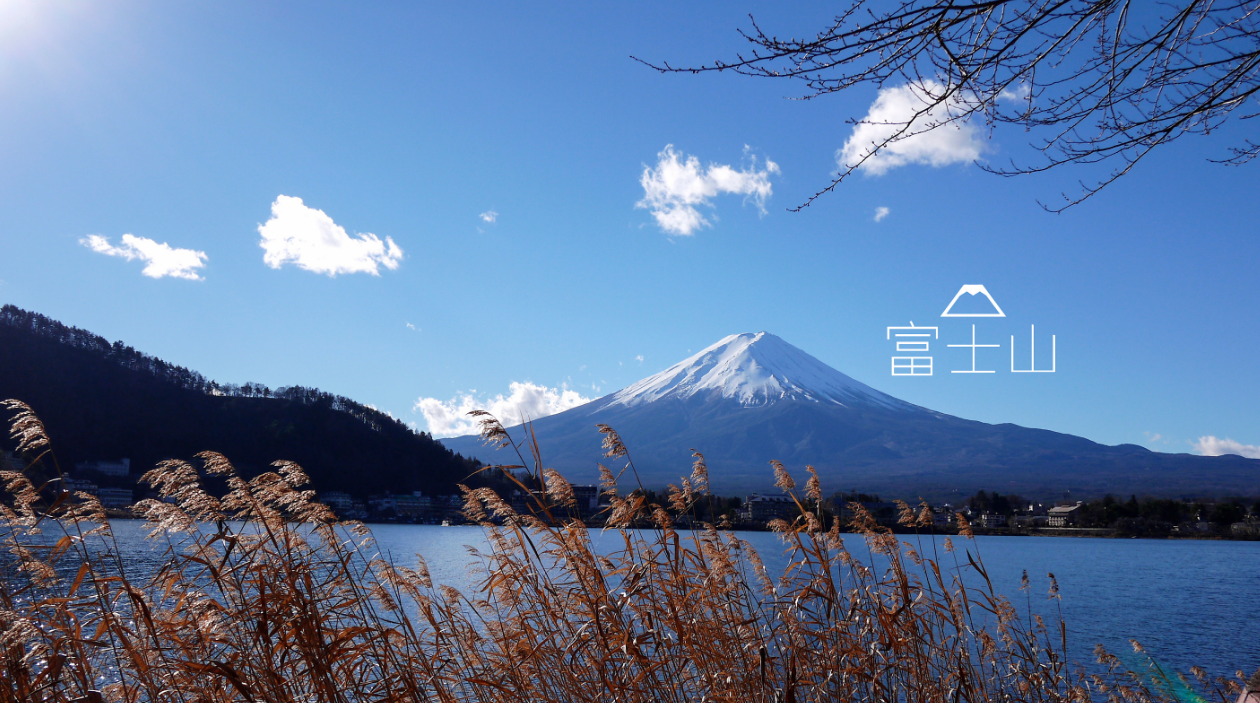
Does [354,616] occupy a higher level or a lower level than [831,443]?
lower

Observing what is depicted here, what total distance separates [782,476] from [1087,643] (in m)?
17.5

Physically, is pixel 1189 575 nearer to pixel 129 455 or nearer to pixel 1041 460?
pixel 129 455

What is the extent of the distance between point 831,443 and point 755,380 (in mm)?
26278

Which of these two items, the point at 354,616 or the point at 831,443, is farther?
the point at 831,443

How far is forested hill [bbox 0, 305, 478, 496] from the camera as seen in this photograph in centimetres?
4991

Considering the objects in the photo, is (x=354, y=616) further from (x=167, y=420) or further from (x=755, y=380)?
(x=755, y=380)

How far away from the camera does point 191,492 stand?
2.45 meters

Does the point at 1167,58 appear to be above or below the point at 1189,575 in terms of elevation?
above

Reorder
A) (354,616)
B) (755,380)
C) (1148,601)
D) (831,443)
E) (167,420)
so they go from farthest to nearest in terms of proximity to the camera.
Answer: (755,380) < (831,443) < (167,420) < (1148,601) < (354,616)

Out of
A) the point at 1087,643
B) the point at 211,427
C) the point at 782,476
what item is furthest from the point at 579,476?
the point at 782,476

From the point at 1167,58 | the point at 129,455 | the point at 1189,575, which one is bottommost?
the point at 1189,575

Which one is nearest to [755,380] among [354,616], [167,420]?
[167,420]

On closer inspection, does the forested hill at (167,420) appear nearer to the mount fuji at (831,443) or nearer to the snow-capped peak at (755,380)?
the mount fuji at (831,443)

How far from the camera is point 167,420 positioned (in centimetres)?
5484
